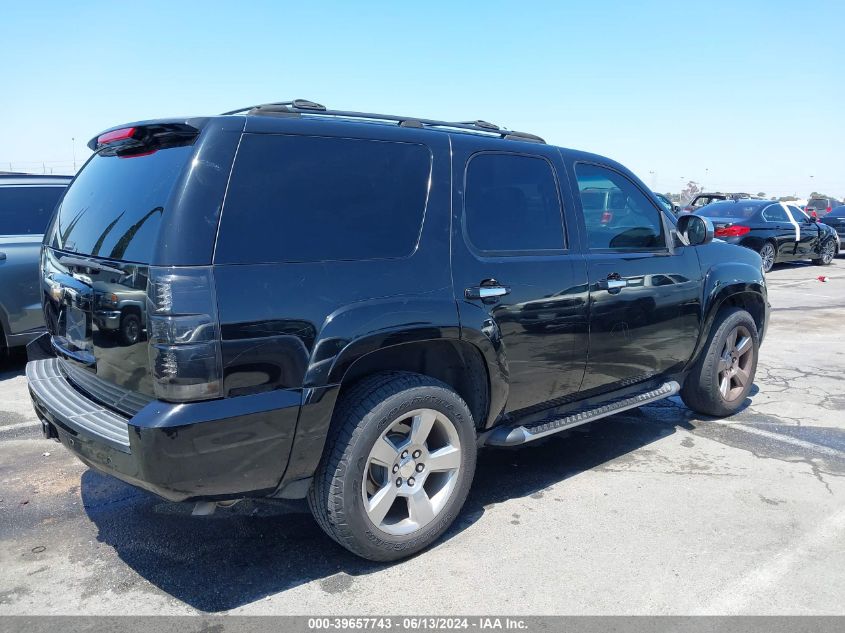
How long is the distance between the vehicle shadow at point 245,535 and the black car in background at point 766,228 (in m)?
12.5

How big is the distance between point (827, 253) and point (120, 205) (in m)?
19.3

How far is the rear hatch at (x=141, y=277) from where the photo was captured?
8.48 ft

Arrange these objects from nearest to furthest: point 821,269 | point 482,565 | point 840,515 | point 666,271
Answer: point 482,565
point 840,515
point 666,271
point 821,269

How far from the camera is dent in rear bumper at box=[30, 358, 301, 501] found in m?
2.58

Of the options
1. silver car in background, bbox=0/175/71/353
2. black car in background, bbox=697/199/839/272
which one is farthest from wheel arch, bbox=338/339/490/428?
black car in background, bbox=697/199/839/272

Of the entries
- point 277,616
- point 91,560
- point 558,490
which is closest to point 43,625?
point 91,560

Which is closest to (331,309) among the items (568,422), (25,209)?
(568,422)

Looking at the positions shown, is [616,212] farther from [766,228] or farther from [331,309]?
[766,228]

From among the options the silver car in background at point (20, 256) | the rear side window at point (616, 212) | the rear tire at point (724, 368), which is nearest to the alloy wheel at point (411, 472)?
the rear side window at point (616, 212)

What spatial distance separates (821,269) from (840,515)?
16.3m

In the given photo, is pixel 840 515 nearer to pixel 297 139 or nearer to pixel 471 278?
pixel 471 278

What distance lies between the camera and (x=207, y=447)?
8.63 ft

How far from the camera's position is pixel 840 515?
3779 millimetres

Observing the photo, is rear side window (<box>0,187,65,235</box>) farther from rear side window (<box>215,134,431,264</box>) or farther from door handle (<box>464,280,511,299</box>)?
door handle (<box>464,280,511,299</box>)
